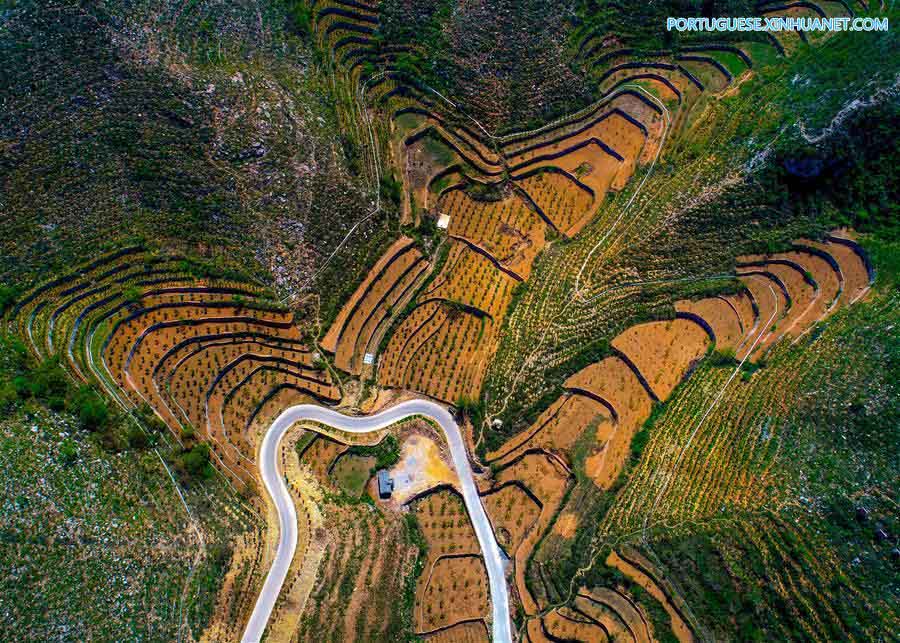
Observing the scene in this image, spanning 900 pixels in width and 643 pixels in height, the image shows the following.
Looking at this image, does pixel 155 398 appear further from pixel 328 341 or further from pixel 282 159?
pixel 282 159

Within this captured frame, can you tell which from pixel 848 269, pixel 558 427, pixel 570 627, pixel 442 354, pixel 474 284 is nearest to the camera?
pixel 570 627

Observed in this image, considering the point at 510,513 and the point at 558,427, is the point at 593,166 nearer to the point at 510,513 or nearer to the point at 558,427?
the point at 558,427

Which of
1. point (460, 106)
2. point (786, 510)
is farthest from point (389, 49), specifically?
point (786, 510)

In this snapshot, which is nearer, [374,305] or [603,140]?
[374,305]

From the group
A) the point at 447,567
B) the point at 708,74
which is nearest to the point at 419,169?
the point at 708,74

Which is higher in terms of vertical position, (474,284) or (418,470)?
(474,284)

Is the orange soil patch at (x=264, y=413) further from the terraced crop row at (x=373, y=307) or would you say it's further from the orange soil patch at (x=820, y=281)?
the orange soil patch at (x=820, y=281)

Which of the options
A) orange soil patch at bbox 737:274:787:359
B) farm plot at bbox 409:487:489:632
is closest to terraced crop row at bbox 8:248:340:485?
farm plot at bbox 409:487:489:632
